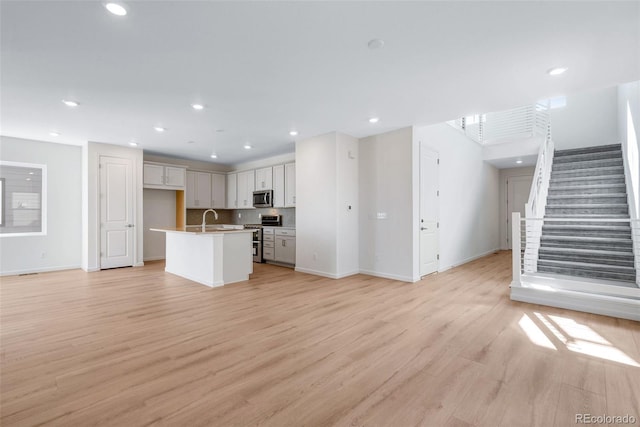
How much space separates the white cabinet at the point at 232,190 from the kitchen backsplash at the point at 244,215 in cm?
39

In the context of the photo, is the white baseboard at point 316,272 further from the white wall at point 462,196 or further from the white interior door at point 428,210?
the white wall at point 462,196

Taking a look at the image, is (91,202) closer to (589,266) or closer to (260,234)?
(260,234)

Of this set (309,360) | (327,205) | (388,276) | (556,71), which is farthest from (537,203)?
(309,360)

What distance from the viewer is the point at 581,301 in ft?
11.7

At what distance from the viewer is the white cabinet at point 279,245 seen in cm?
658

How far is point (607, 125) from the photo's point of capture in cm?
735

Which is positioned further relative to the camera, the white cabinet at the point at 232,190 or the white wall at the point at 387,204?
the white cabinet at the point at 232,190

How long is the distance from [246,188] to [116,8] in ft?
20.3

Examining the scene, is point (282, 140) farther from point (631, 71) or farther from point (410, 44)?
point (631, 71)

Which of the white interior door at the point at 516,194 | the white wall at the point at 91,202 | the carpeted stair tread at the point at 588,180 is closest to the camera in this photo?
the carpeted stair tread at the point at 588,180

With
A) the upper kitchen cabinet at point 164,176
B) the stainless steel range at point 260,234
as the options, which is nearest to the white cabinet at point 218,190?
the upper kitchen cabinet at point 164,176

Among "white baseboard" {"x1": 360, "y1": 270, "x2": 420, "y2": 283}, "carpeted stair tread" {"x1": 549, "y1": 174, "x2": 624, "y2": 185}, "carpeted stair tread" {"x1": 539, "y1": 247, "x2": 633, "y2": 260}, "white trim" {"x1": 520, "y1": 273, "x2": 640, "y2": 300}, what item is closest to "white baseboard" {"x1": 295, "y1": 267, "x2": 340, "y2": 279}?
"white baseboard" {"x1": 360, "y1": 270, "x2": 420, "y2": 283}

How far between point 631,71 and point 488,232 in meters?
5.92

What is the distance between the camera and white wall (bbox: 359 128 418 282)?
16.7ft
